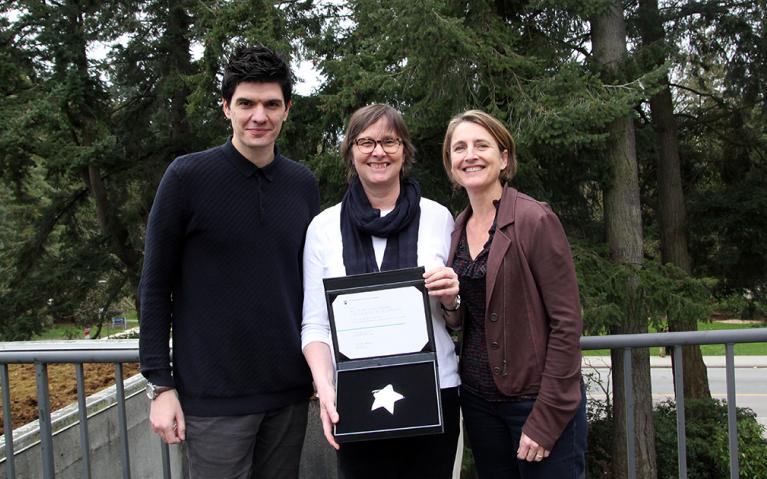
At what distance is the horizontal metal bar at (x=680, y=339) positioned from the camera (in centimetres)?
262

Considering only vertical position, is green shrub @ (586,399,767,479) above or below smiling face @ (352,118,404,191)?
below

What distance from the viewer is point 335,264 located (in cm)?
227

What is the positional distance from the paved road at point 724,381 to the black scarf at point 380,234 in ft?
55.8

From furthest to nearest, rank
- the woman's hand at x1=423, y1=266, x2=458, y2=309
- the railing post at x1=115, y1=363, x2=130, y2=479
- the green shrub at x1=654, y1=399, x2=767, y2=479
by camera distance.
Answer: the green shrub at x1=654, y1=399, x2=767, y2=479
the railing post at x1=115, y1=363, x2=130, y2=479
the woman's hand at x1=423, y1=266, x2=458, y2=309

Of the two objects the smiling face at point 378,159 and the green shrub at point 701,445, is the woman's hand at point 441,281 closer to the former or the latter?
the smiling face at point 378,159

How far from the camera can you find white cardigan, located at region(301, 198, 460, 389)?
2260 mm

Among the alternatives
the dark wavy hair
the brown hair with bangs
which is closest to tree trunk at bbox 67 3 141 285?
the dark wavy hair

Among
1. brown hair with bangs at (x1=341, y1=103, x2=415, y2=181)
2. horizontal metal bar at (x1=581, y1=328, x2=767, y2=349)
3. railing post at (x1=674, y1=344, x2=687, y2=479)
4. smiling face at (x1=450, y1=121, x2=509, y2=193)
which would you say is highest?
A: brown hair with bangs at (x1=341, y1=103, x2=415, y2=181)

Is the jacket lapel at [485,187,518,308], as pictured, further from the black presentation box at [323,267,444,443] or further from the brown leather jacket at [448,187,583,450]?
the black presentation box at [323,267,444,443]

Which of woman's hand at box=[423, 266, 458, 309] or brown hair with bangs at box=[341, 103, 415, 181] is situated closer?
woman's hand at box=[423, 266, 458, 309]

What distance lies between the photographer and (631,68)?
38.4ft

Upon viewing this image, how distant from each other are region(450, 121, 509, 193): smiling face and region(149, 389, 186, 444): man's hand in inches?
48.8

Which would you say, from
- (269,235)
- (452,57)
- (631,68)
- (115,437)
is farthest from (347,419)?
(631,68)

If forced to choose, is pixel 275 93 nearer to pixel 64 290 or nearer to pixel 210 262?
pixel 210 262
